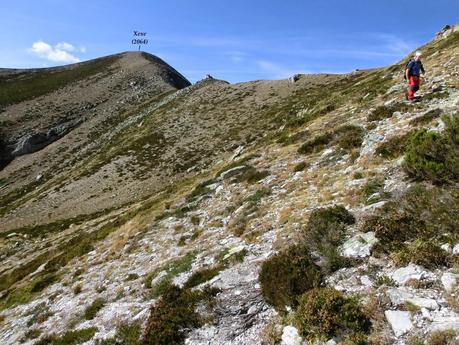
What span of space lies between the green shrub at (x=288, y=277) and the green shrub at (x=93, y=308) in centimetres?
734

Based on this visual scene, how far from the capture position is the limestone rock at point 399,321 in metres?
7.41

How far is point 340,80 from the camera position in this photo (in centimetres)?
6944

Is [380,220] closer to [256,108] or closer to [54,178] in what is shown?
[256,108]

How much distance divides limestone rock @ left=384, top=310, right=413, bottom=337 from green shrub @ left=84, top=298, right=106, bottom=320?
1099 cm

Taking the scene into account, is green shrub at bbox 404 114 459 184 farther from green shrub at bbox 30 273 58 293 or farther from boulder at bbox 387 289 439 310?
green shrub at bbox 30 273 58 293

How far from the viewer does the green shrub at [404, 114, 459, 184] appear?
11648 millimetres

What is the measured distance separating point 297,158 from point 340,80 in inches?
2082

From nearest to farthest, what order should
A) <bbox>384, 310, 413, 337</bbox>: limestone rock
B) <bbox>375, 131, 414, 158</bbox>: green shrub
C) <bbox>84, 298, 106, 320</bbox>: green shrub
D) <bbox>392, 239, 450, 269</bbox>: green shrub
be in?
<bbox>384, 310, 413, 337</bbox>: limestone rock < <bbox>392, 239, 450, 269</bbox>: green shrub < <bbox>84, 298, 106, 320</bbox>: green shrub < <bbox>375, 131, 414, 158</bbox>: green shrub

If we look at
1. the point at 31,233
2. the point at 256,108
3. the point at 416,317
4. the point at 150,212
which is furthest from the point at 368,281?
the point at 256,108

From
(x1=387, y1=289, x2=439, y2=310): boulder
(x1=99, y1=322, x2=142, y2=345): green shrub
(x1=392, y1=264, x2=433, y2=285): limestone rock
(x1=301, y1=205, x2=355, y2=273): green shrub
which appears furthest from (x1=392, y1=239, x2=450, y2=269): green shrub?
(x1=99, y1=322, x2=142, y2=345): green shrub

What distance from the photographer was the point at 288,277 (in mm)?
10164

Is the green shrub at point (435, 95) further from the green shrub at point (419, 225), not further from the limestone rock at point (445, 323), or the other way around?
the limestone rock at point (445, 323)

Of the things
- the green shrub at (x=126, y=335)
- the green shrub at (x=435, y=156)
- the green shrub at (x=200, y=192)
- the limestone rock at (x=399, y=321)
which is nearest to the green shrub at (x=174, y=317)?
the green shrub at (x=126, y=335)

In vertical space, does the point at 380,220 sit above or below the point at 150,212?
above
